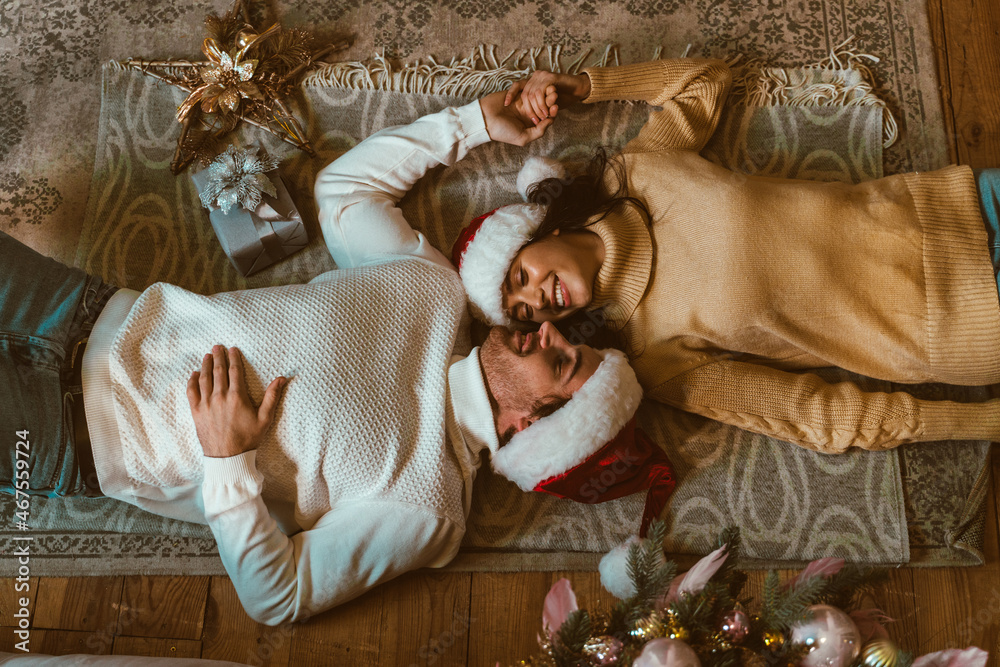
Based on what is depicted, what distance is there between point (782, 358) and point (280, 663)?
121 centimetres

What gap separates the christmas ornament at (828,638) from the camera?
76 cm

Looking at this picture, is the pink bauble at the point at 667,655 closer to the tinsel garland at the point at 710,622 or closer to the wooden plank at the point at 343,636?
the tinsel garland at the point at 710,622

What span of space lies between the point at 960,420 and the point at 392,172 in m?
1.30

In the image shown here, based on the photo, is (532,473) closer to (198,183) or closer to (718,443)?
(718,443)

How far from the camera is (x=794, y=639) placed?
78cm

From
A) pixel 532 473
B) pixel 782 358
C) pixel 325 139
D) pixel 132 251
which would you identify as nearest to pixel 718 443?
pixel 782 358

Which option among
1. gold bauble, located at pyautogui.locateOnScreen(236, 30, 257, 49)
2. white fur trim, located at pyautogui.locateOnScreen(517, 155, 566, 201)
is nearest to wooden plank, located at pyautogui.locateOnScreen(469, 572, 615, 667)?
white fur trim, located at pyautogui.locateOnScreen(517, 155, 566, 201)

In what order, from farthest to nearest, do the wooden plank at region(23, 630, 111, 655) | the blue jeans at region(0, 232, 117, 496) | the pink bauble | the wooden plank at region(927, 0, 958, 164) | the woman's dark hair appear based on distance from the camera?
the wooden plank at region(927, 0, 958, 164)
the woman's dark hair
the wooden plank at region(23, 630, 111, 655)
the blue jeans at region(0, 232, 117, 496)
the pink bauble

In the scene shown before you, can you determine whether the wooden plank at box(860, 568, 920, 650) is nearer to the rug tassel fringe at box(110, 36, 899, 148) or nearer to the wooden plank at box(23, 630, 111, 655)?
the rug tassel fringe at box(110, 36, 899, 148)

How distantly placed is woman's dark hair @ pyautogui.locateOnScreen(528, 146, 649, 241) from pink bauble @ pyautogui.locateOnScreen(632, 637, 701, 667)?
2.73ft

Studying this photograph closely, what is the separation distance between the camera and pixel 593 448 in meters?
1.18

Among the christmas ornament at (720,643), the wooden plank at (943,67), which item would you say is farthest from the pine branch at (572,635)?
the wooden plank at (943,67)

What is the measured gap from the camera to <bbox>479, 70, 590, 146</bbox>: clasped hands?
1.46 metres

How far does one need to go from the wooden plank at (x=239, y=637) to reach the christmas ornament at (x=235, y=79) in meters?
0.98
